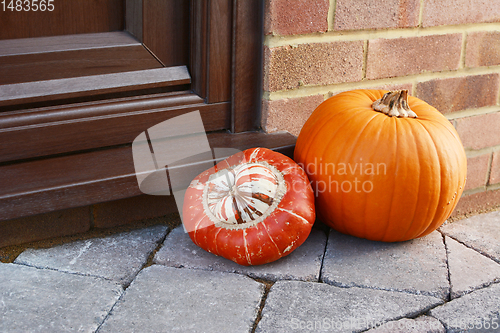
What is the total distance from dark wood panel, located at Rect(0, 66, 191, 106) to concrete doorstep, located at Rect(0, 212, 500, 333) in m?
0.46

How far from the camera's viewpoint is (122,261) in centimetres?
134

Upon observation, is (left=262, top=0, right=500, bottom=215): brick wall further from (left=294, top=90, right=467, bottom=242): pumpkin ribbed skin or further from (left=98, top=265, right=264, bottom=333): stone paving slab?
(left=98, top=265, right=264, bottom=333): stone paving slab

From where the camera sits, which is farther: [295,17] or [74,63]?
[295,17]

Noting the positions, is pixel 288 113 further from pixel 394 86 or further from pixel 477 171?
pixel 477 171

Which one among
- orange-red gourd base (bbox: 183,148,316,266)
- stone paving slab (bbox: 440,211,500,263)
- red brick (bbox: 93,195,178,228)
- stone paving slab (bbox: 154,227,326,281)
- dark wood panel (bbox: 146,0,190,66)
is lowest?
stone paving slab (bbox: 440,211,500,263)

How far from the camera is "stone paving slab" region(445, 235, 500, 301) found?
127 centimetres

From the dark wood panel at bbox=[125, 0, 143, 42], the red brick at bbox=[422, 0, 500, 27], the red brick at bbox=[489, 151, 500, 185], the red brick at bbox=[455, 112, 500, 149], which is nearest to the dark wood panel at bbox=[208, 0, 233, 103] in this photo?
the dark wood panel at bbox=[125, 0, 143, 42]

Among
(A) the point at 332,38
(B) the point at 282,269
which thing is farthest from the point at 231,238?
(A) the point at 332,38

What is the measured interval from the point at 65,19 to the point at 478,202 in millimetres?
1779

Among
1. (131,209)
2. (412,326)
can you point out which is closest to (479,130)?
(412,326)

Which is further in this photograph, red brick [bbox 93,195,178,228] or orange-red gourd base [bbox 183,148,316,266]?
red brick [bbox 93,195,178,228]

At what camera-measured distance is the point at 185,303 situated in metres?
1.16

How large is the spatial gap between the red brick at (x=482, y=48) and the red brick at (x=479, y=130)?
0.22 metres

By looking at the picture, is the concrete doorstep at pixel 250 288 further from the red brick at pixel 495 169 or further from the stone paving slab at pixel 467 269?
the red brick at pixel 495 169
